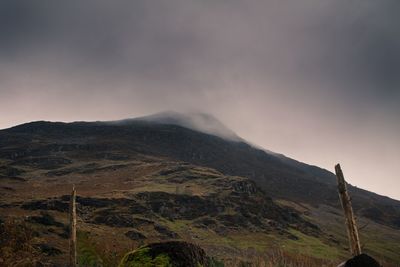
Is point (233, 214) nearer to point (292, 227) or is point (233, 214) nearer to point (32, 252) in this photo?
point (292, 227)

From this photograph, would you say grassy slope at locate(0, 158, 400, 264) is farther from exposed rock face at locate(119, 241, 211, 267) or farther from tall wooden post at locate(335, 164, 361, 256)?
exposed rock face at locate(119, 241, 211, 267)

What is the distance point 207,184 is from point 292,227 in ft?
131

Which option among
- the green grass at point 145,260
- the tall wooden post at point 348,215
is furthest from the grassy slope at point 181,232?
the green grass at point 145,260

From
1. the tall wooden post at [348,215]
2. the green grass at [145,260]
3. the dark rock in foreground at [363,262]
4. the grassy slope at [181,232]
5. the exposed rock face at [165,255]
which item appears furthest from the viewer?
the grassy slope at [181,232]

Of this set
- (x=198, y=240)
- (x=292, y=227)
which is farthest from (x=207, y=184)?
(x=198, y=240)

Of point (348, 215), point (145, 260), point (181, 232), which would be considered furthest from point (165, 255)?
point (181, 232)

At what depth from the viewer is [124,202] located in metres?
149

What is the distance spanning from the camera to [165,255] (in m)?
14.0

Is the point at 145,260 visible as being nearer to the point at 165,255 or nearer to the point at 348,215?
the point at 165,255

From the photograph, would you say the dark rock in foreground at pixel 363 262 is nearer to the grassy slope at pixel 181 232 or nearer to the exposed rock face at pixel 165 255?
the exposed rock face at pixel 165 255

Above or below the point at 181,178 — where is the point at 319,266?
below

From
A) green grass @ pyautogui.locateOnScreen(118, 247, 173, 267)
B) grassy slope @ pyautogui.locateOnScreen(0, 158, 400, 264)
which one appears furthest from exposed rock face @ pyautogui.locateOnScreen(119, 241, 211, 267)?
grassy slope @ pyautogui.locateOnScreen(0, 158, 400, 264)

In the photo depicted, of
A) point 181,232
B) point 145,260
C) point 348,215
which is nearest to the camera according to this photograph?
point 145,260

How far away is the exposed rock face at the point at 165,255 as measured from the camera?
45.4 ft
